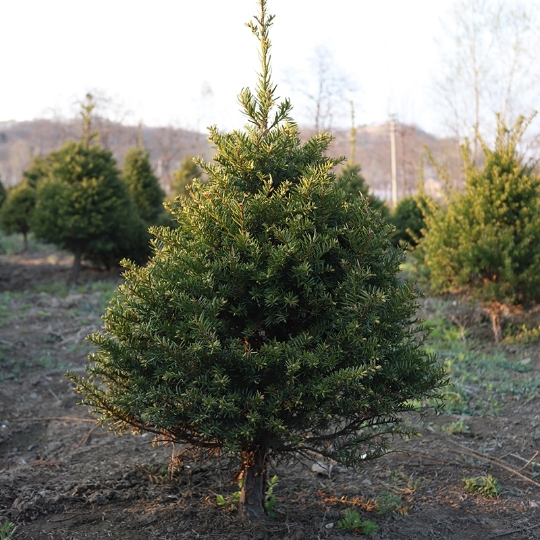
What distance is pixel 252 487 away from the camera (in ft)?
10.1

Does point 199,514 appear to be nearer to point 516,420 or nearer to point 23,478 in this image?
point 23,478

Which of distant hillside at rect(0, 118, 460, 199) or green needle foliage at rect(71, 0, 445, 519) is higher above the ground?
distant hillside at rect(0, 118, 460, 199)

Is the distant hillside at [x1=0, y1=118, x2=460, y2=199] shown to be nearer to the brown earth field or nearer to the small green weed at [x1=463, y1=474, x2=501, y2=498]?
the brown earth field

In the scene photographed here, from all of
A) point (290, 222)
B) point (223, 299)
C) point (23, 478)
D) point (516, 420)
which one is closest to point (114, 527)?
point (23, 478)

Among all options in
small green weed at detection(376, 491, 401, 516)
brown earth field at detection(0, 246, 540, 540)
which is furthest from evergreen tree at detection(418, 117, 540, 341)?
small green weed at detection(376, 491, 401, 516)

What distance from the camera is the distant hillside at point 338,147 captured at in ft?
98.1

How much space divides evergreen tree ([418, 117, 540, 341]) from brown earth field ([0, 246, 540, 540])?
1.17 meters

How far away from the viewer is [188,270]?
2703 millimetres

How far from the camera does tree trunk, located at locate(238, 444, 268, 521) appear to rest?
2.98 m

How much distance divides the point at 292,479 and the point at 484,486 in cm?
124

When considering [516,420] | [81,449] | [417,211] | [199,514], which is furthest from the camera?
[417,211]

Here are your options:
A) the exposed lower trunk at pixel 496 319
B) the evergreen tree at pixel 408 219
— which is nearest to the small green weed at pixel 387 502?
the exposed lower trunk at pixel 496 319

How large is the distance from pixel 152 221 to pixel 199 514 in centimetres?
1451

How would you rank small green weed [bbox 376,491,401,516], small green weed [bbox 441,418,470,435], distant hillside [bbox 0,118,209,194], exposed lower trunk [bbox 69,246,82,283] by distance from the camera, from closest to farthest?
small green weed [bbox 376,491,401,516] → small green weed [bbox 441,418,470,435] → exposed lower trunk [bbox 69,246,82,283] → distant hillside [bbox 0,118,209,194]
